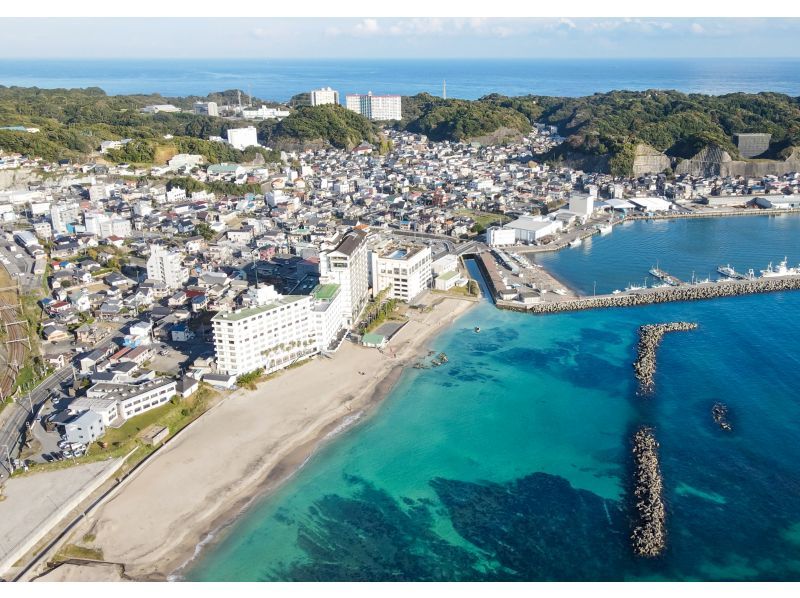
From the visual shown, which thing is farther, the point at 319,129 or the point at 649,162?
the point at 319,129

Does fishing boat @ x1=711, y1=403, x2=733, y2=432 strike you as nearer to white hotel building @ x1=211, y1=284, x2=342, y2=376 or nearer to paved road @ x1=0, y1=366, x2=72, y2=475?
white hotel building @ x1=211, y1=284, x2=342, y2=376

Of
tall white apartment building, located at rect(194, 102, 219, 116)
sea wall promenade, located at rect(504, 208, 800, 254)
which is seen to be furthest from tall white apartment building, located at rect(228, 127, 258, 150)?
sea wall promenade, located at rect(504, 208, 800, 254)

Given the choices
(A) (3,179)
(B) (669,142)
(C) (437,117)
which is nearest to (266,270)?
(A) (3,179)

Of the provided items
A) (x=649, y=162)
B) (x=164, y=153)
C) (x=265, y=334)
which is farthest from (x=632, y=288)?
(x=164, y=153)

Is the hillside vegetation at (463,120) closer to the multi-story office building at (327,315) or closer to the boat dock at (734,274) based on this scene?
the boat dock at (734,274)

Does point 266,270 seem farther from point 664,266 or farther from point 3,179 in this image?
point 3,179

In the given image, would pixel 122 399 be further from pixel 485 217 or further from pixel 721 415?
pixel 485 217
